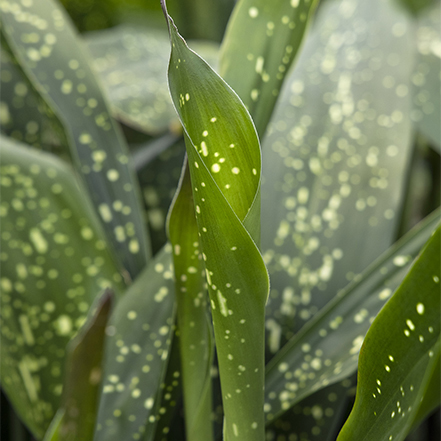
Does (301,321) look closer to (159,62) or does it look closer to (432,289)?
(432,289)

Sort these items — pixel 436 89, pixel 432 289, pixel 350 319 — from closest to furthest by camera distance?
pixel 432 289 → pixel 350 319 → pixel 436 89

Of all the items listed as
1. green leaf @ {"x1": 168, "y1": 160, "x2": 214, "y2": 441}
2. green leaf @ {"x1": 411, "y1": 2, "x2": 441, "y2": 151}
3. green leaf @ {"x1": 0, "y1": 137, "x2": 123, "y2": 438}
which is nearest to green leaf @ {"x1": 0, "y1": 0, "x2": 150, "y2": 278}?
green leaf @ {"x1": 0, "y1": 137, "x2": 123, "y2": 438}

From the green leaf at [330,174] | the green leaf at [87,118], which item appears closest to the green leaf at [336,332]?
the green leaf at [330,174]

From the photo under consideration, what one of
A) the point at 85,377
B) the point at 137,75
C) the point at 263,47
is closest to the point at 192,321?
the point at 85,377

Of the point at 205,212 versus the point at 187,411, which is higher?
the point at 205,212

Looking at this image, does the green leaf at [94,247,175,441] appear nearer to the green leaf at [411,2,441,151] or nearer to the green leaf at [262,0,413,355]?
the green leaf at [262,0,413,355]

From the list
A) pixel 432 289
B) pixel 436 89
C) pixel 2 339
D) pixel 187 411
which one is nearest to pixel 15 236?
pixel 2 339

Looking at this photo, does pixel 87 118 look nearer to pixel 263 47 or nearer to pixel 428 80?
pixel 263 47
